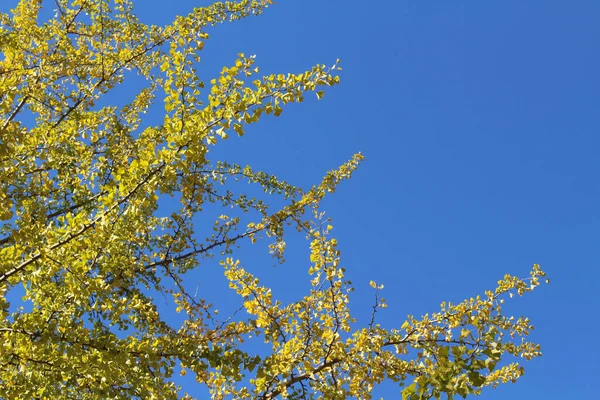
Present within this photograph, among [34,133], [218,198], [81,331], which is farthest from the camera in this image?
[218,198]

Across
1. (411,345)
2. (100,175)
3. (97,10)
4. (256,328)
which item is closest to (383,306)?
(411,345)

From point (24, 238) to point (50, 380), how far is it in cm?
111

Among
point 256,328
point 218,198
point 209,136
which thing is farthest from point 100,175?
point 209,136

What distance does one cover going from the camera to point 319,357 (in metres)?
3.92

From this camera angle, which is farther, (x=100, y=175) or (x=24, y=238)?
(x=100, y=175)

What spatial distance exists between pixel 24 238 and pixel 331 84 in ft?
6.74

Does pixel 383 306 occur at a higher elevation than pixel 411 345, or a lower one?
higher

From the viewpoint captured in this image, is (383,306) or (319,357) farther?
(383,306)

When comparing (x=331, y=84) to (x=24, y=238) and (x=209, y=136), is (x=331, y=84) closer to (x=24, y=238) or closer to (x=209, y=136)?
(x=209, y=136)

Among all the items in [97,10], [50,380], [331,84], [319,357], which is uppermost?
[97,10]

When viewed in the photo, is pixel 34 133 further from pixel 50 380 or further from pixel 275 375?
pixel 275 375

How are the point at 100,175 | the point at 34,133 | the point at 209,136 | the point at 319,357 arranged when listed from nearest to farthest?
the point at 209,136, the point at 319,357, the point at 34,133, the point at 100,175

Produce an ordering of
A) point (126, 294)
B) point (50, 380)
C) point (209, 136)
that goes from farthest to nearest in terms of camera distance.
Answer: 1. point (126, 294)
2. point (50, 380)
3. point (209, 136)

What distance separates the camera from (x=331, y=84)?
2871mm
